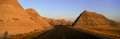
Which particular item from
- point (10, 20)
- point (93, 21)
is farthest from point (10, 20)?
point (93, 21)

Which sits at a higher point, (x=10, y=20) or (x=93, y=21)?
(x=93, y=21)

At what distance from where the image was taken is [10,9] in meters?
55.2

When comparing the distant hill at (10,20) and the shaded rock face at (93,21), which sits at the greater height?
the shaded rock face at (93,21)

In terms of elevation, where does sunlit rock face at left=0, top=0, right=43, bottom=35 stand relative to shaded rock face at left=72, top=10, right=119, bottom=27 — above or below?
below

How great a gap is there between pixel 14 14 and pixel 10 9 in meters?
1.65

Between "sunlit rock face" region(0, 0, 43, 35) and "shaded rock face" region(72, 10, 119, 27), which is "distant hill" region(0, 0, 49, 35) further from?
"shaded rock face" region(72, 10, 119, 27)

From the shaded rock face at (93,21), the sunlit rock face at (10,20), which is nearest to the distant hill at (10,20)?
the sunlit rock face at (10,20)

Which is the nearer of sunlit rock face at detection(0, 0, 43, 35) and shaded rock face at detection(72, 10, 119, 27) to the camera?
sunlit rock face at detection(0, 0, 43, 35)

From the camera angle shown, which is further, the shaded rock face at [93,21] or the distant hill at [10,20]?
the shaded rock face at [93,21]

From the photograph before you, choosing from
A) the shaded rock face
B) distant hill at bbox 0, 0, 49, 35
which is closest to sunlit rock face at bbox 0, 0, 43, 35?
distant hill at bbox 0, 0, 49, 35

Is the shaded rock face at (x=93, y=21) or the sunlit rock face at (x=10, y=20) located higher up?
the shaded rock face at (x=93, y=21)

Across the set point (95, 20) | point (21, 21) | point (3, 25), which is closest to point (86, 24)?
point (95, 20)

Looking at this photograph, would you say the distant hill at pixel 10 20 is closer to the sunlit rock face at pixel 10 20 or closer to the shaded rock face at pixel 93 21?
the sunlit rock face at pixel 10 20

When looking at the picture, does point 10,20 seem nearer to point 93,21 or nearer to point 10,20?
point 10,20
